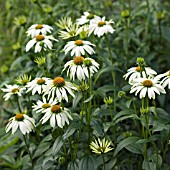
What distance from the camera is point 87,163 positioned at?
178 centimetres

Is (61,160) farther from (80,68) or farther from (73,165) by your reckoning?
(80,68)

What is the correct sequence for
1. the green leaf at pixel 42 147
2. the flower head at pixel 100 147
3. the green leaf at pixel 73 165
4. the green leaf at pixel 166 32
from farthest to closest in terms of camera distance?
the green leaf at pixel 166 32, the green leaf at pixel 42 147, the green leaf at pixel 73 165, the flower head at pixel 100 147

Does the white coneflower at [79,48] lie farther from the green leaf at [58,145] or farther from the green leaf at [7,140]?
the green leaf at [7,140]

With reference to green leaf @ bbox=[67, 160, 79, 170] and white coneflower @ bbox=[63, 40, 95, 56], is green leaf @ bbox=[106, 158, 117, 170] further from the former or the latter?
white coneflower @ bbox=[63, 40, 95, 56]

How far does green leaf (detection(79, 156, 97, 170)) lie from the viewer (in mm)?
1758

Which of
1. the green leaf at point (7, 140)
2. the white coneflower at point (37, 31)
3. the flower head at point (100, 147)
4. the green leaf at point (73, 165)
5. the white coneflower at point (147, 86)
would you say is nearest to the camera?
the white coneflower at point (147, 86)

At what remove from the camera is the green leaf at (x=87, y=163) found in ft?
5.77

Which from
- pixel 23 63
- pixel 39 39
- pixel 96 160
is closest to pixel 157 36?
pixel 23 63

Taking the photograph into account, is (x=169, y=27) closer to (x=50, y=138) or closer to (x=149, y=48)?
(x=149, y=48)

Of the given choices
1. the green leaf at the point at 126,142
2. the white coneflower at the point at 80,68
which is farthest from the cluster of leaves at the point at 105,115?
the white coneflower at the point at 80,68

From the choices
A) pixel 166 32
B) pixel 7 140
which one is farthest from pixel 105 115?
pixel 166 32

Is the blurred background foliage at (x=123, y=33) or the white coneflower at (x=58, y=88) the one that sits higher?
the blurred background foliage at (x=123, y=33)

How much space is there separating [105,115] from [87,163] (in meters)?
0.31

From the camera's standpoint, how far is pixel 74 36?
204 cm
